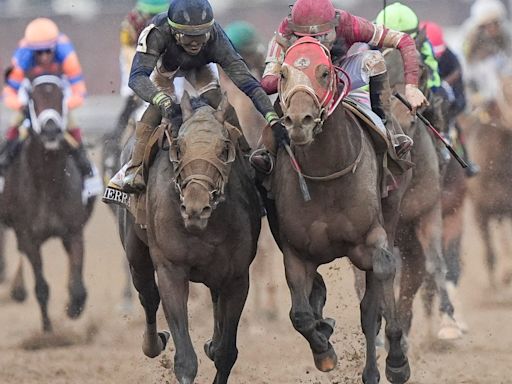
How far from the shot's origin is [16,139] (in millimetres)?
13055

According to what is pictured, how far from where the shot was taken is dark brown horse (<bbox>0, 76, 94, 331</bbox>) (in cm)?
1252

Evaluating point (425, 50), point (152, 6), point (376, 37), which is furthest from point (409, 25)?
point (376, 37)

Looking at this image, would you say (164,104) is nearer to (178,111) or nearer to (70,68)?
(178,111)

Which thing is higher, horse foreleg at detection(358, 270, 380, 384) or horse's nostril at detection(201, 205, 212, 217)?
horse's nostril at detection(201, 205, 212, 217)

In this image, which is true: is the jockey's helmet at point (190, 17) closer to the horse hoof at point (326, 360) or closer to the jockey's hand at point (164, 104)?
the jockey's hand at point (164, 104)

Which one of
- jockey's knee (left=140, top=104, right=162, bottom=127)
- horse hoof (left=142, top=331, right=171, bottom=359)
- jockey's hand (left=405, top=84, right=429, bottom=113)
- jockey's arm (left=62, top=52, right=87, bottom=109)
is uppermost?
jockey's arm (left=62, top=52, right=87, bottom=109)

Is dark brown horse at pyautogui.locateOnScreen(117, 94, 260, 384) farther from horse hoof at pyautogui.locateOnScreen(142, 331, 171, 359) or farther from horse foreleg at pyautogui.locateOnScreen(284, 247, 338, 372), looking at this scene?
horse hoof at pyautogui.locateOnScreen(142, 331, 171, 359)

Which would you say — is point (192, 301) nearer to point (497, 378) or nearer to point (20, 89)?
point (20, 89)

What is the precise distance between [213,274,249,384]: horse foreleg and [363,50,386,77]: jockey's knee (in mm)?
1295

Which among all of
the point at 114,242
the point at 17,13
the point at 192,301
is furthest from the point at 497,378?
the point at 17,13

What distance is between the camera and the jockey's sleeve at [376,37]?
27.9 ft

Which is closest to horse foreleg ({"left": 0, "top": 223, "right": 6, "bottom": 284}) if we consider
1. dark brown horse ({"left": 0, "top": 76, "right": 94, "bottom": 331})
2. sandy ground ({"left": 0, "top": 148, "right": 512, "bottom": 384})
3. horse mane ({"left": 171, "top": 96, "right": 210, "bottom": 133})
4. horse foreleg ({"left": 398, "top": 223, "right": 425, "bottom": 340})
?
sandy ground ({"left": 0, "top": 148, "right": 512, "bottom": 384})

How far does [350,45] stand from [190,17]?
Result: 3.37 ft

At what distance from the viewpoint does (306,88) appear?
24.6 feet
